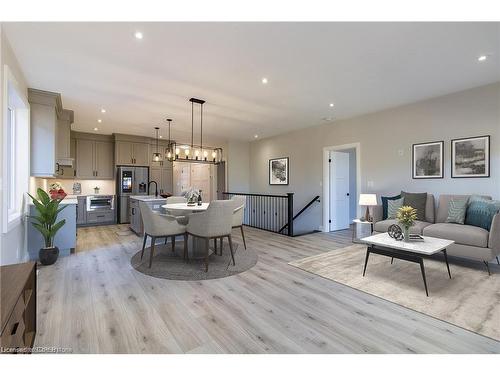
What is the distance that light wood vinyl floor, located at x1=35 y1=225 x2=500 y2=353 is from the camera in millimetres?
1686

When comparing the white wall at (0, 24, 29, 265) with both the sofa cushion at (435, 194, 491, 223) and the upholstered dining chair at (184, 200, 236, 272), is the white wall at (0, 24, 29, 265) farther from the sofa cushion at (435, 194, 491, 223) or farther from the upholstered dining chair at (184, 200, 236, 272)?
the sofa cushion at (435, 194, 491, 223)

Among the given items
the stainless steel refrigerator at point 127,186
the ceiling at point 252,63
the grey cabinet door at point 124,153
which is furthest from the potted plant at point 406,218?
the grey cabinet door at point 124,153

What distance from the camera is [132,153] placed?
6.97 metres

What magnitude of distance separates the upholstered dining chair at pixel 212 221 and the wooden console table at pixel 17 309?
1720mm

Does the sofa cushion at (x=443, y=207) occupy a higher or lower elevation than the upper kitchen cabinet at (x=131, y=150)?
lower

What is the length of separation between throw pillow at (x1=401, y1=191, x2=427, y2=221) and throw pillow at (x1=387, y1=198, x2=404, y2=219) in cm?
8

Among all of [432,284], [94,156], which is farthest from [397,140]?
[94,156]

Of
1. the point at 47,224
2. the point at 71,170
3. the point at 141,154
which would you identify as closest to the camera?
the point at 47,224

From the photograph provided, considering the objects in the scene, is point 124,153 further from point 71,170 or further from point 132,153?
point 71,170

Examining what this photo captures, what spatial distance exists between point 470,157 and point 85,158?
340 inches

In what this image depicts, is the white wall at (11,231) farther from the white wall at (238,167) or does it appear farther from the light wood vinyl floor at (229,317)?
the white wall at (238,167)

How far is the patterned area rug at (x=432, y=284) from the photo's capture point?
6.77 ft

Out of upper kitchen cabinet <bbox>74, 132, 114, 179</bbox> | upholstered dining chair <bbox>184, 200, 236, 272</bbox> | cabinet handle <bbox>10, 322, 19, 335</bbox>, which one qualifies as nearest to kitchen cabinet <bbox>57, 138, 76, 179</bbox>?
upper kitchen cabinet <bbox>74, 132, 114, 179</bbox>

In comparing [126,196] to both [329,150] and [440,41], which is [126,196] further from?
[440,41]
